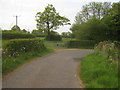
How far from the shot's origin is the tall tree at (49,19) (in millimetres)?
42031

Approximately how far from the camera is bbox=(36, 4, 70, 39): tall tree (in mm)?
42031

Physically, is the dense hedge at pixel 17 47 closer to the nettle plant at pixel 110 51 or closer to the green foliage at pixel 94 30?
the nettle plant at pixel 110 51

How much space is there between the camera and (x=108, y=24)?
30781 mm

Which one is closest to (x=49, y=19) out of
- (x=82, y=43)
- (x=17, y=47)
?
(x=82, y=43)

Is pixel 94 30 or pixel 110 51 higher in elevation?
pixel 94 30

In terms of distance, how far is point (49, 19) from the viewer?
1651 inches

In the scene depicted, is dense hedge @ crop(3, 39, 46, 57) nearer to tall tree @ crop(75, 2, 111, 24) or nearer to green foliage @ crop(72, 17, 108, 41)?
green foliage @ crop(72, 17, 108, 41)

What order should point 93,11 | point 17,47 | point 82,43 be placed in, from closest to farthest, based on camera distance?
1. point 17,47
2. point 82,43
3. point 93,11

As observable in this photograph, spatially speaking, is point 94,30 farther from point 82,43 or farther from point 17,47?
point 17,47

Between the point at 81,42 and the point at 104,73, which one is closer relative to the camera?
the point at 104,73

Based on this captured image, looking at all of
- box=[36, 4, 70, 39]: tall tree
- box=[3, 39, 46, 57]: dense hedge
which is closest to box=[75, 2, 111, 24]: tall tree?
box=[36, 4, 70, 39]: tall tree

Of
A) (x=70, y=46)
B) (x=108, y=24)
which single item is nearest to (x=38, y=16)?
(x=70, y=46)

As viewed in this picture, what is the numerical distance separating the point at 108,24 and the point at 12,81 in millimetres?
26365

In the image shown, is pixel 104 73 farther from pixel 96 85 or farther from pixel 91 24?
pixel 91 24
